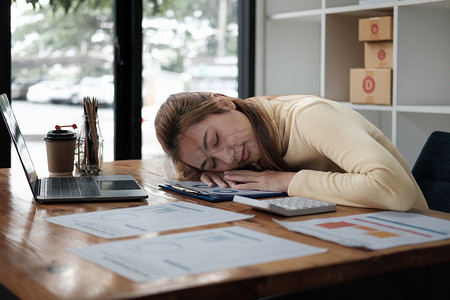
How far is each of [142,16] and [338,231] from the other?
261 centimetres

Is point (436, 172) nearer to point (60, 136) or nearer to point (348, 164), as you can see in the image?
point (348, 164)

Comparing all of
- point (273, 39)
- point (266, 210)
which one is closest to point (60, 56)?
point (273, 39)

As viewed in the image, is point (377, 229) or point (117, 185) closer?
Result: point (377, 229)

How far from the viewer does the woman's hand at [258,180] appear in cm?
168

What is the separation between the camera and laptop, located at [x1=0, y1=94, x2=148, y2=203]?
1582 mm

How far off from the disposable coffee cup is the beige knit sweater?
0.67 meters

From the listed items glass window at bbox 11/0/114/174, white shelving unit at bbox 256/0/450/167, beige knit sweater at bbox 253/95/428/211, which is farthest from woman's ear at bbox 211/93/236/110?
glass window at bbox 11/0/114/174

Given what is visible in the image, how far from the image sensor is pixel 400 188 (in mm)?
1456

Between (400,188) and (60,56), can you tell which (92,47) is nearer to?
(60,56)

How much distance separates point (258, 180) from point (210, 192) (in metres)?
0.16

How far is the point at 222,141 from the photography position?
5.84ft

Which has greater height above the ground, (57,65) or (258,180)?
(57,65)

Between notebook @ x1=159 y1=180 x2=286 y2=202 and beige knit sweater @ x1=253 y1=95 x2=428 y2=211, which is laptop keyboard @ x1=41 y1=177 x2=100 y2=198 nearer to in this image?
notebook @ x1=159 y1=180 x2=286 y2=202

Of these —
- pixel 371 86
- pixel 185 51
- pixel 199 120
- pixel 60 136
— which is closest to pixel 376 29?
pixel 371 86
